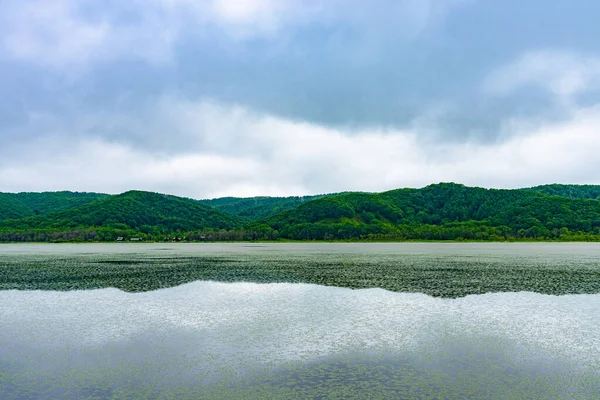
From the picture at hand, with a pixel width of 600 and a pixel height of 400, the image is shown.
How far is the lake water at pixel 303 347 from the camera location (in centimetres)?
1752

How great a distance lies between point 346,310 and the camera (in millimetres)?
34969

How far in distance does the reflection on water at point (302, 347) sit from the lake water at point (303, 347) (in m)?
0.08

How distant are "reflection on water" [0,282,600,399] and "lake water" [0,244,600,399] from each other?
8 cm

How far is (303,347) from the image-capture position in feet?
77.7

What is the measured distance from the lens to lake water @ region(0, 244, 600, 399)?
17.5m

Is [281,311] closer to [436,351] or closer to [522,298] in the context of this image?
[436,351]

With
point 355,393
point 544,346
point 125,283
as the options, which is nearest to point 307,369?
point 355,393

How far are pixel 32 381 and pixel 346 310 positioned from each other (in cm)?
2216

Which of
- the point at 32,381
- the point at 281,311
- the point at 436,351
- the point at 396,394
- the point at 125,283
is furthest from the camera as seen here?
the point at 125,283

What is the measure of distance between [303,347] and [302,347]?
2.2 inches

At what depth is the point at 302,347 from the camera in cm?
2370

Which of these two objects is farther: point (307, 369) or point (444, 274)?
point (444, 274)

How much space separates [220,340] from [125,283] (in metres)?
33.0

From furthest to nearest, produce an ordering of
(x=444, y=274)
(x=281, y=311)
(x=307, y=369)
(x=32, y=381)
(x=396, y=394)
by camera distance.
A: (x=444, y=274), (x=281, y=311), (x=307, y=369), (x=32, y=381), (x=396, y=394)
